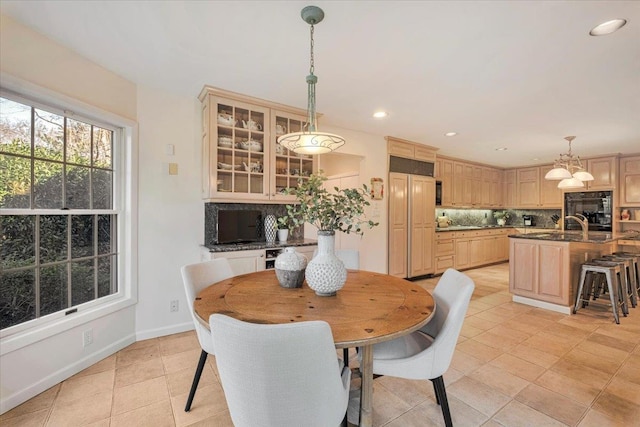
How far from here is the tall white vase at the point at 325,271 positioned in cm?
153

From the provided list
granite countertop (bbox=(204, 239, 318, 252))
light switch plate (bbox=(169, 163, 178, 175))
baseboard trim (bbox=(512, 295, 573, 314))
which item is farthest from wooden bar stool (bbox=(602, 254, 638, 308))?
light switch plate (bbox=(169, 163, 178, 175))

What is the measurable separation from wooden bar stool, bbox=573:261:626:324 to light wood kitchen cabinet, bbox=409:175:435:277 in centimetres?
205

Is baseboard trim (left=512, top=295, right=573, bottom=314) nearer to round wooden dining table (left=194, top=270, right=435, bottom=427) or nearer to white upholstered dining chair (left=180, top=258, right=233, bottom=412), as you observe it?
round wooden dining table (left=194, top=270, right=435, bottom=427)

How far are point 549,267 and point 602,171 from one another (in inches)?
149

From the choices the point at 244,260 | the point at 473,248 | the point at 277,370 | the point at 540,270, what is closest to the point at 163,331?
the point at 244,260

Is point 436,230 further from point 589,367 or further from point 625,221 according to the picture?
point 625,221

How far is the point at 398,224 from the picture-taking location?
469 centimetres

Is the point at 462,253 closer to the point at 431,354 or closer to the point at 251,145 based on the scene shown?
the point at 251,145

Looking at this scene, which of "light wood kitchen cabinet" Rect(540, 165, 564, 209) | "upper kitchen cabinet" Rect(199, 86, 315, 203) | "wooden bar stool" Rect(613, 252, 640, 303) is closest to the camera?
"upper kitchen cabinet" Rect(199, 86, 315, 203)

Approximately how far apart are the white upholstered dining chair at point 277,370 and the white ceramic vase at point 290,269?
72 cm

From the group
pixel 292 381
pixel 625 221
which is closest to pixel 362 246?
pixel 292 381

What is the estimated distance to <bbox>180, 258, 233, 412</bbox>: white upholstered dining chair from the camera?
1.71m

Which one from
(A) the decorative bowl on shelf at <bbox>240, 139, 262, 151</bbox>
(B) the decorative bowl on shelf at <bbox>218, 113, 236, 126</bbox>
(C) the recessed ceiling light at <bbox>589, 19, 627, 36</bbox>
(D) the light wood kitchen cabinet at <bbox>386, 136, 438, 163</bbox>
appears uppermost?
(C) the recessed ceiling light at <bbox>589, 19, 627, 36</bbox>

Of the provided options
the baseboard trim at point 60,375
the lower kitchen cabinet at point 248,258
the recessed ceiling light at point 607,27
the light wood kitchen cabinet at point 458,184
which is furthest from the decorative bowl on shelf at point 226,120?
the light wood kitchen cabinet at point 458,184
